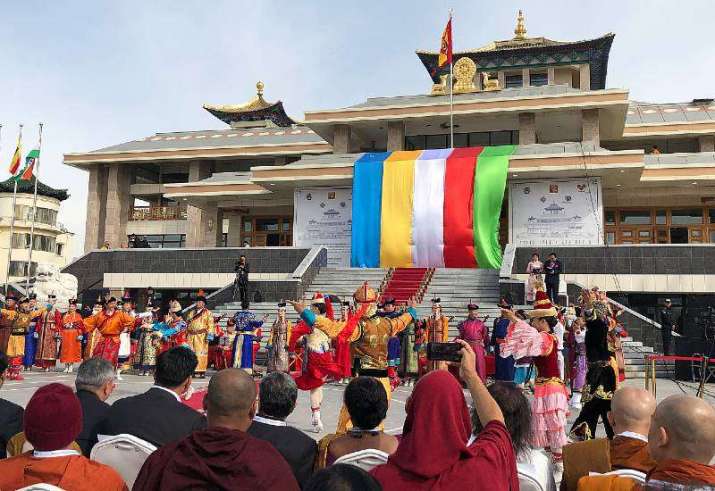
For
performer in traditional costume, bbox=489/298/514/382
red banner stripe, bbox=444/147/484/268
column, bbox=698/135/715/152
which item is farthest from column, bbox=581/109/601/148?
performer in traditional costume, bbox=489/298/514/382

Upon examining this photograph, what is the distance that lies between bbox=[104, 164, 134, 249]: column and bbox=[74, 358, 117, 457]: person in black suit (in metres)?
32.3

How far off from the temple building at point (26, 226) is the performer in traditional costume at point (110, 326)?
131ft

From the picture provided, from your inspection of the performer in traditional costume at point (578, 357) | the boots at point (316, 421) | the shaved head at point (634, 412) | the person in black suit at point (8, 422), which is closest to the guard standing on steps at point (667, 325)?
the performer in traditional costume at point (578, 357)

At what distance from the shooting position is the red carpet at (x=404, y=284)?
2103cm

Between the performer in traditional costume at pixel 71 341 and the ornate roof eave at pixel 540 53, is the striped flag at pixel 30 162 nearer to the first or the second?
the performer in traditional costume at pixel 71 341

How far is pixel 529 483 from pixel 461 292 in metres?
17.7

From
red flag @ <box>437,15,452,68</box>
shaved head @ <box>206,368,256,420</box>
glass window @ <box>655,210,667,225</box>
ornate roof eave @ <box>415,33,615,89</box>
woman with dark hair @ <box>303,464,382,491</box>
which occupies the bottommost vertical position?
woman with dark hair @ <box>303,464,382,491</box>

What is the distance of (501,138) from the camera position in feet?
96.5

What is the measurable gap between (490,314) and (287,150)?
18.4 metres

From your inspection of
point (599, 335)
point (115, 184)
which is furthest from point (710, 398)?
point (115, 184)

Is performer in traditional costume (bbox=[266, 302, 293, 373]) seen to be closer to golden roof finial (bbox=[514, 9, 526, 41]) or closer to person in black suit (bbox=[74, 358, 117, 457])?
person in black suit (bbox=[74, 358, 117, 457])

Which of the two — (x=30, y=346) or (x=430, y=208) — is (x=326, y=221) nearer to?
(x=430, y=208)

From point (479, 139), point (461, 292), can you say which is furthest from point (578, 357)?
point (479, 139)

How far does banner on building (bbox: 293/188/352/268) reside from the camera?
26531 millimetres
